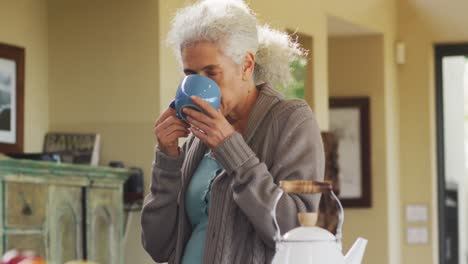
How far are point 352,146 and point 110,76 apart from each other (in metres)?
3.13

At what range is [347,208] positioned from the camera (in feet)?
24.9

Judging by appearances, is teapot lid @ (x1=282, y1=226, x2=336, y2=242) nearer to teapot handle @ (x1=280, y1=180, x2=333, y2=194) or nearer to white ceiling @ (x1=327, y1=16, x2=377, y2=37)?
teapot handle @ (x1=280, y1=180, x2=333, y2=194)

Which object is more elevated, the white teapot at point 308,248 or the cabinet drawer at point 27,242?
the white teapot at point 308,248

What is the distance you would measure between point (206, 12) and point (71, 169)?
7.72 feet

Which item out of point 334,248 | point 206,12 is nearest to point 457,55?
point 206,12

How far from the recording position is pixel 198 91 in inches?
75.0

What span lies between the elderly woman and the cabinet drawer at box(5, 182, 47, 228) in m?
1.85

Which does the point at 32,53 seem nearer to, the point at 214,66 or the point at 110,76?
the point at 110,76

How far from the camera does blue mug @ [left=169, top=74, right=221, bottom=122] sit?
1.91 m

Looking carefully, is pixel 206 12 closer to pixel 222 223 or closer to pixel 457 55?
pixel 222 223

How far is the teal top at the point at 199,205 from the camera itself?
6.57 ft

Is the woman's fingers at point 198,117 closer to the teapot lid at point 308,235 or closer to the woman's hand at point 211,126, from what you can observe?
the woman's hand at point 211,126

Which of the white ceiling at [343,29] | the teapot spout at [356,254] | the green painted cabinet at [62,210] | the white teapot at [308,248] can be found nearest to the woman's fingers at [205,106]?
the teapot spout at [356,254]

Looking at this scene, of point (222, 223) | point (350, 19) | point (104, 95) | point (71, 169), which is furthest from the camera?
point (350, 19)
